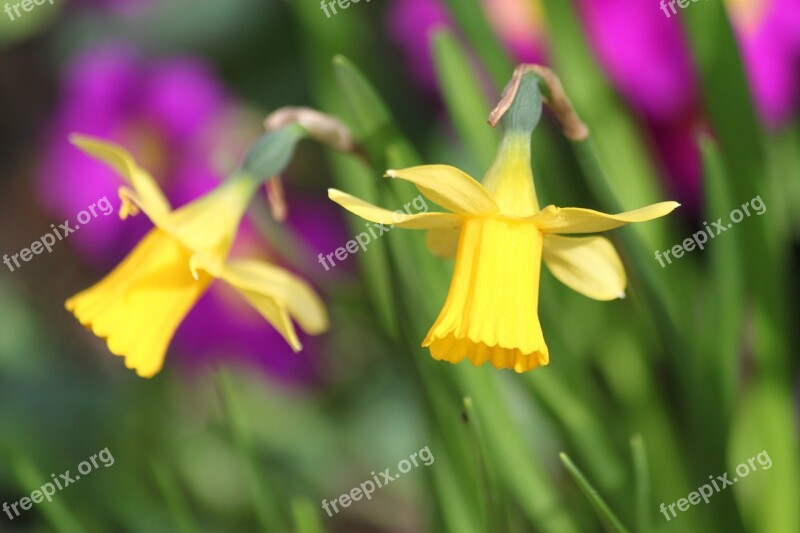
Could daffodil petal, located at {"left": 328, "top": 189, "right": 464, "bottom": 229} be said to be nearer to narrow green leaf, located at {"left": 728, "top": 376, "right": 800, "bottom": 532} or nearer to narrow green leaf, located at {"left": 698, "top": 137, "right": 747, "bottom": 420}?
narrow green leaf, located at {"left": 698, "top": 137, "right": 747, "bottom": 420}

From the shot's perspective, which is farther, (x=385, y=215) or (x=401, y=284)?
(x=401, y=284)

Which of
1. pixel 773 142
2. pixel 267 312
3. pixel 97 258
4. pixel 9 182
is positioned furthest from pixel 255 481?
pixel 9 182

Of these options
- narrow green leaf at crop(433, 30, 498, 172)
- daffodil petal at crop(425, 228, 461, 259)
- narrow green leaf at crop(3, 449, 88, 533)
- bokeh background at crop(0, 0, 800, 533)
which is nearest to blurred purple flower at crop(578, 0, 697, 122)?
bokeh background at crop(0, 0, 800, 533)

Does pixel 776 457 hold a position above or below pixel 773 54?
below

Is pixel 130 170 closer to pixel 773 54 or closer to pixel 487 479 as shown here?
pixel 487 479

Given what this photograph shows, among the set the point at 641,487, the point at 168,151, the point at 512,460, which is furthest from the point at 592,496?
the point at 168,151

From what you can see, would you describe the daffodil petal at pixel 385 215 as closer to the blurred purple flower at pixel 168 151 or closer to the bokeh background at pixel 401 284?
the bokeh background at pixel 401 284

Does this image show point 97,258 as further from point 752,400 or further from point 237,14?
point 752,400
